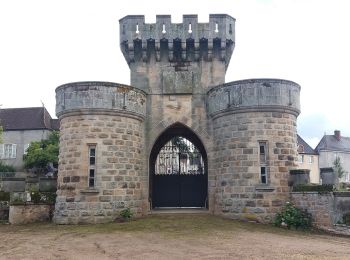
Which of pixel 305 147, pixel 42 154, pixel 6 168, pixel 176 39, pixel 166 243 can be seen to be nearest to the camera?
pixel 166 243

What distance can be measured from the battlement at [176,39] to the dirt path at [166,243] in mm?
8017

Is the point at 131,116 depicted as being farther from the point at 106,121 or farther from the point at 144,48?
the point at 144,48

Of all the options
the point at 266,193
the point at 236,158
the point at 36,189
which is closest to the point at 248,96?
the point at 236,158

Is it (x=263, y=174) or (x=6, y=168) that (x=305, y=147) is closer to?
(x=6, y=168)

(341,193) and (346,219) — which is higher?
(341,193)

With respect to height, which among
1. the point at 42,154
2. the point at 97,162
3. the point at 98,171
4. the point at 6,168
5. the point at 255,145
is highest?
the point at 42,154

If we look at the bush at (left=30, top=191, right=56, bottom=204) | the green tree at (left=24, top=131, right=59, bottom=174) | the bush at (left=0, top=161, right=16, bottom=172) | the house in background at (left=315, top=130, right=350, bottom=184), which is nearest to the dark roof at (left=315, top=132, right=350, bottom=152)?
the house in background at (left=315, top=130, right=350, bottom=184)

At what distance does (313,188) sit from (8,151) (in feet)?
100

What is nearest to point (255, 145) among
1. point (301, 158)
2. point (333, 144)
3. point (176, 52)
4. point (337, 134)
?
point (176, 52)

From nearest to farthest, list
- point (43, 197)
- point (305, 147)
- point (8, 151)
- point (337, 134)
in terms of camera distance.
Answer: point (43, 197) < point (8, 151) < point (305, 147) < point (337, 134)

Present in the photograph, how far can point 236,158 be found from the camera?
51.8 feet

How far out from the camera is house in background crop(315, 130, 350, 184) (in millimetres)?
51281

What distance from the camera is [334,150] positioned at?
51.9 m

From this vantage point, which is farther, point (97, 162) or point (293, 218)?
point (97, 162)
